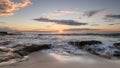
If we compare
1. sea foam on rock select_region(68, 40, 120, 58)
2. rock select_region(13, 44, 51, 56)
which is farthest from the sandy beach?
sea foam on rock select_region(68, 40, 120, 58)

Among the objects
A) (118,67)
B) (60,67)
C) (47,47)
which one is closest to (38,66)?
(60,67)

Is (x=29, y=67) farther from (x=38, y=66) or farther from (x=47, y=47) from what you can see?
(x=47, y=47)

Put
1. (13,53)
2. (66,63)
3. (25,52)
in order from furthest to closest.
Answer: (25,52), (13,53), (66,63)

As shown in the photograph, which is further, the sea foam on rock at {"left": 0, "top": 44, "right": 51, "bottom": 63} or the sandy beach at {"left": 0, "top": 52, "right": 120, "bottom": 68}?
the sea foam on rock at {"left": 0, "top": 44, "right": 51, "bottom": 63}

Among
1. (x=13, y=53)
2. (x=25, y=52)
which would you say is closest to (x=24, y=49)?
(x=25, y=52)

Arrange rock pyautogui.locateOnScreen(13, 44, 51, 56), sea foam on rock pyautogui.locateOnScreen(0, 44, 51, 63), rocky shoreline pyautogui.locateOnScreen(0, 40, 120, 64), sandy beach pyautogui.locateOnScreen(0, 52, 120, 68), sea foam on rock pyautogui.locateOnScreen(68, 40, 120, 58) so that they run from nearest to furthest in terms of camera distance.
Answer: sandy beach pyautogui.locateOnScreen(0, 52, 120, 68)
sea foam on rock pyautogui.locateOnScreen(0, 44, 51, 63)
rocky shoreline pyautogui.locateOnScreen(0, 40, 120, 64)
rock pyautogui.locateOnScreen(13, 44, 51, 56)
sea foam on rock pyautogui.locateOnScreen(68, 40, 120, 58)

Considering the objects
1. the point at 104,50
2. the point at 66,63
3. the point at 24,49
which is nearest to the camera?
the point at 66,63

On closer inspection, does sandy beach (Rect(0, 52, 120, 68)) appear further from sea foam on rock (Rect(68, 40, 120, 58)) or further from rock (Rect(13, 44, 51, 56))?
sea foam on rock (Rect(68, 40, 120, 58))

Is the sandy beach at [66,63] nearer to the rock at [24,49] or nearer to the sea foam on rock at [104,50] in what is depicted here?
the rock at [24,49]

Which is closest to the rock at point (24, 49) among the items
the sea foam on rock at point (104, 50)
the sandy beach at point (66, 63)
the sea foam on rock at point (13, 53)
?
the sea foam on rock at point (13, 53)

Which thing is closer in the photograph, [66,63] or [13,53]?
[66,63]

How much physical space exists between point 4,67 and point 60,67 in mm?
2021

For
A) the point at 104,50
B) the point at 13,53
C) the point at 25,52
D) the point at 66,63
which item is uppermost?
the point at 13,53

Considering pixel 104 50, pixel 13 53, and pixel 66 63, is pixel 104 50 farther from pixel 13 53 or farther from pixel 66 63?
pixel 13 53
